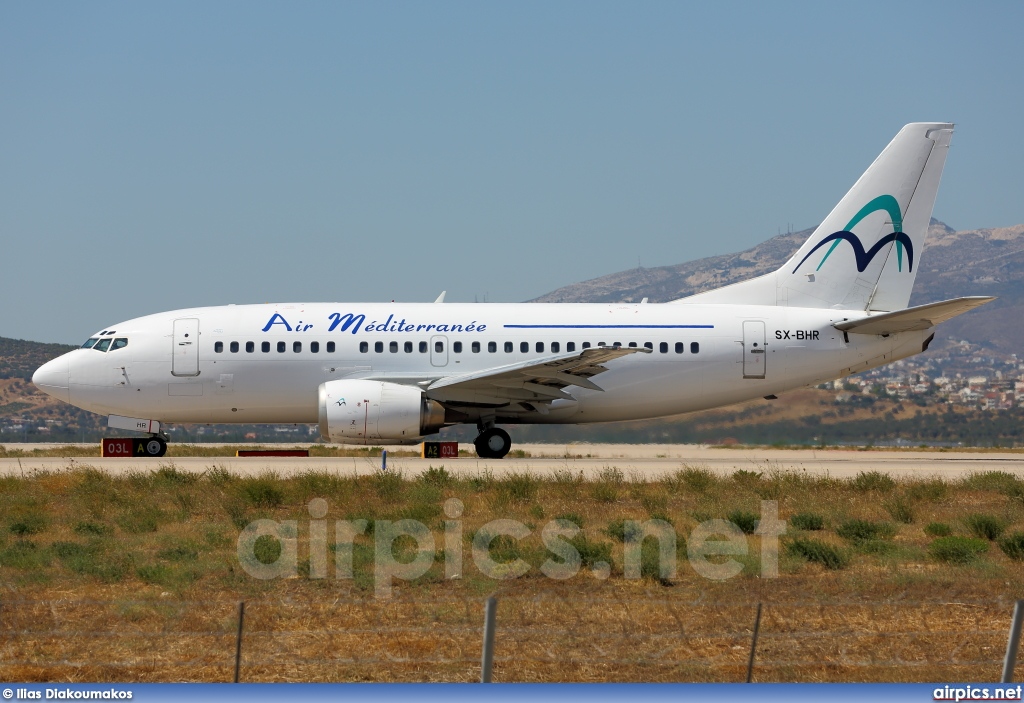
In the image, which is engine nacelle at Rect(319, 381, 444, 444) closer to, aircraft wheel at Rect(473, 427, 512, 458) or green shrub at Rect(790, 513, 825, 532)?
aircraft wheel at Rect(473, 427, 512, 458)

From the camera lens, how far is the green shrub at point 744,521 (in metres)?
18.0

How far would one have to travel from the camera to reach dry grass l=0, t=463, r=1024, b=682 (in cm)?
1057

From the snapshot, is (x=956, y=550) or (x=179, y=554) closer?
(x=179, y=554)

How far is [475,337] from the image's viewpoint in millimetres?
28734

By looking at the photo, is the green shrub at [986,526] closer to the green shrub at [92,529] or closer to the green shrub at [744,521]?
the green shrub at [744,521]

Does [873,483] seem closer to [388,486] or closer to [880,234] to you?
[880,234]

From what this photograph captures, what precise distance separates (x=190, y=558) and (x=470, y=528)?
418 cm

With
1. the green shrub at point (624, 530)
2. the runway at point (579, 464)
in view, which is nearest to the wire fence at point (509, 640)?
the green shrub at point (624, 530)

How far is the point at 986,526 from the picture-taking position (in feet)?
58.2

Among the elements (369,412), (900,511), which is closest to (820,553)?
(900,511)

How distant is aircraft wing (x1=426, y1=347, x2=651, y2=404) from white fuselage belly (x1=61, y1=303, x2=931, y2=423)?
67 centimetres

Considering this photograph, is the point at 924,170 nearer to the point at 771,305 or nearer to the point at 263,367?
the point at 771,305

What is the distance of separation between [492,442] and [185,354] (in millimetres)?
7586

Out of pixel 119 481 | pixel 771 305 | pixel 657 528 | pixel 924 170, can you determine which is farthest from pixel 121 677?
pixel 924 170
